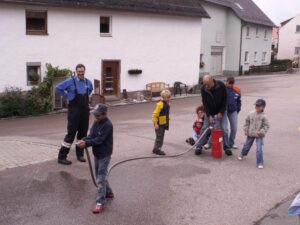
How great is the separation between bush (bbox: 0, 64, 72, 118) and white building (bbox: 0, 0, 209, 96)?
398 millimetres

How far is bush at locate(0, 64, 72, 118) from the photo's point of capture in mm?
16038

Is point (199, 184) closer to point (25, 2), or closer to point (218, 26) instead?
point (25, 2)

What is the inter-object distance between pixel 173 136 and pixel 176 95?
12494 mm

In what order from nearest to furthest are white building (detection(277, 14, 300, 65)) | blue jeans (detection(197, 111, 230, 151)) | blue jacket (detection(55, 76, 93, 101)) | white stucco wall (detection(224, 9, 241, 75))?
blue jacket (detection(55, 76, 93, 101)), blue jeans (detection(197, 111, 230, 151)), white stucco wall (detection(224, 9, 241, 75)), white building (detection(277, 14, 300, 65))

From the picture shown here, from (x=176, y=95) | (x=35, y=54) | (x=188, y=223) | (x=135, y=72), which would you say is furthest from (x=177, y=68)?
(x=188, y=223)

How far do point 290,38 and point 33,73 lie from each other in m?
56.1

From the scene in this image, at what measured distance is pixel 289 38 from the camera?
216 ft

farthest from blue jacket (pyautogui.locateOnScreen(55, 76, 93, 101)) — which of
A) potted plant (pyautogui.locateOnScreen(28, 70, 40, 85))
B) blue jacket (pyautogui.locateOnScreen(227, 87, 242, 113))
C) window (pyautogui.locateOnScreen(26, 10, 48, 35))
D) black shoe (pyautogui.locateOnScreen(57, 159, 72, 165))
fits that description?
window (pyautogui.locateOnScreen(26, 10, 48, 35))

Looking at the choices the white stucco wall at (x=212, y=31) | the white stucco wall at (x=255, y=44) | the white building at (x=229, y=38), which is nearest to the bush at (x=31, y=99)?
the white building at (x=229, y=38)

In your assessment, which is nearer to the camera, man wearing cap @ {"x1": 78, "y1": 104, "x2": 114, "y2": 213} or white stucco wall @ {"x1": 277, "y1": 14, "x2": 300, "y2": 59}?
man wearing cap @ {"x1": 78, "y1": 104, "x2": 114, "y2": 213}

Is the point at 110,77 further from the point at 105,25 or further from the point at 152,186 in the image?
the point at 152,186

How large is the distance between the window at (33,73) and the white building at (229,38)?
2013 centimetres

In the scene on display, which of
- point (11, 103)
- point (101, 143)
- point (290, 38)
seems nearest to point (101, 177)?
point (101, 143)

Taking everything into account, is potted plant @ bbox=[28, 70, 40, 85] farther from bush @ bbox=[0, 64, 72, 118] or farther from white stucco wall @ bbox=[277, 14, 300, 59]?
white stucco wall @ bbox=[277, 14, 300, 59]
